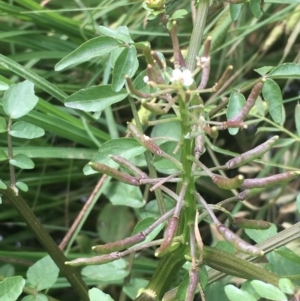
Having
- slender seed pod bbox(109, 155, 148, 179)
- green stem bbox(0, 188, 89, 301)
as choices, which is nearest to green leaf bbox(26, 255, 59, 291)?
green stem bbox(0, 188, 89, 301)

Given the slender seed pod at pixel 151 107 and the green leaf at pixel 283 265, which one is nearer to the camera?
the slender seed pod at pixel 151 107

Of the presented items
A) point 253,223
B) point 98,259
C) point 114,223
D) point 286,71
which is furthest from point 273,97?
point 114,223

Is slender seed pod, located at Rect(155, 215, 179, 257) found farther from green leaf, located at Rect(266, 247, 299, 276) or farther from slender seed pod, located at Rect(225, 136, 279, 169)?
green leaf, located at Rect(266, 247, 299, 276)

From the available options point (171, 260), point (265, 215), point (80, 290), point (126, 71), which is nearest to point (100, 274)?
point (80, 290)

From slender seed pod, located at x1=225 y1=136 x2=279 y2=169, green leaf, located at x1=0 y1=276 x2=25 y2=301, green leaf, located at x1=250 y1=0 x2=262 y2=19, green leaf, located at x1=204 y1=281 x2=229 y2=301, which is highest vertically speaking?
green leaf, located at x1=250 y1=0 x2=262 y2=19

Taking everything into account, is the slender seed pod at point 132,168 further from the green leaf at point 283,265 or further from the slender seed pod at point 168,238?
the green leaf at point 283,265

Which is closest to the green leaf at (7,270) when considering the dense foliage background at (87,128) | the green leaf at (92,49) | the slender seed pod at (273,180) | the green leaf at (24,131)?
the dense foliage background at (87,128)

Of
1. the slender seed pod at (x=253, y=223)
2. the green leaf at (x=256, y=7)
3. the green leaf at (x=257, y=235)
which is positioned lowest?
the green leaf at (x=257, y=235)
